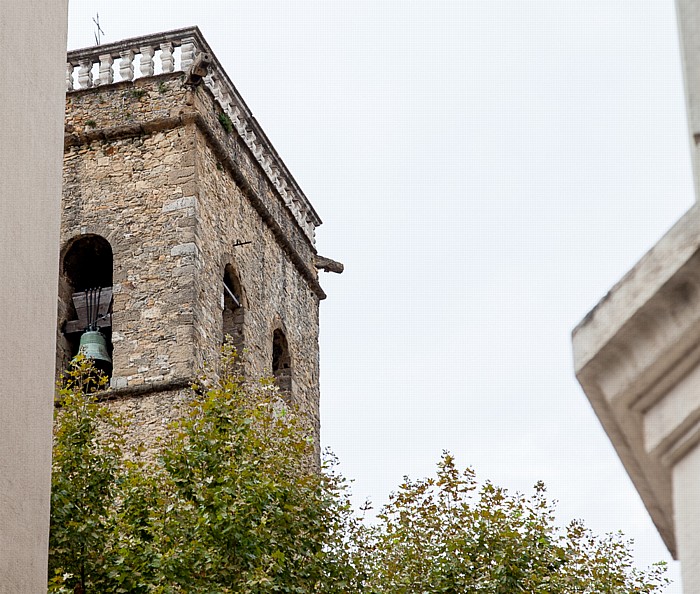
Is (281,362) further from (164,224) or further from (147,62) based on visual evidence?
(147,62)

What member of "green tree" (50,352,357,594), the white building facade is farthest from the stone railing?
the white building facade

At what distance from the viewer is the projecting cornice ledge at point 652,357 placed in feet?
11.0

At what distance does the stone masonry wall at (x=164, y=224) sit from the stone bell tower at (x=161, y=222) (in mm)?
20

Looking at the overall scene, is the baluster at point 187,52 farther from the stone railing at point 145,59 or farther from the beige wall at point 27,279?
the beige wall at point 27,279

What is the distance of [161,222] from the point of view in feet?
73.3

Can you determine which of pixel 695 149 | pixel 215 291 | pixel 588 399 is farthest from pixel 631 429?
pixel 215 291

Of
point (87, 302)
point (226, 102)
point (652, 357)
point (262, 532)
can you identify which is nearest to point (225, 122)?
point (226, 102)

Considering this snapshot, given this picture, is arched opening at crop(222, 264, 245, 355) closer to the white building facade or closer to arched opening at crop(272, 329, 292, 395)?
arched opening at crop(272, 329, 292, 395)

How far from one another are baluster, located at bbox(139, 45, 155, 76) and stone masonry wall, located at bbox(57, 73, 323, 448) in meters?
0.22

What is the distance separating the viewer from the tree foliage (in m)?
14.3

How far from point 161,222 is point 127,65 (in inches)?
104

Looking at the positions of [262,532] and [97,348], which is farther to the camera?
[97,348]

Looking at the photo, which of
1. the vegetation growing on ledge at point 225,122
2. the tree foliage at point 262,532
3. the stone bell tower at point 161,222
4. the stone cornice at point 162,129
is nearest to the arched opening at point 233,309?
the stone bell tower at point 161,222

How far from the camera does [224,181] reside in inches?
929
